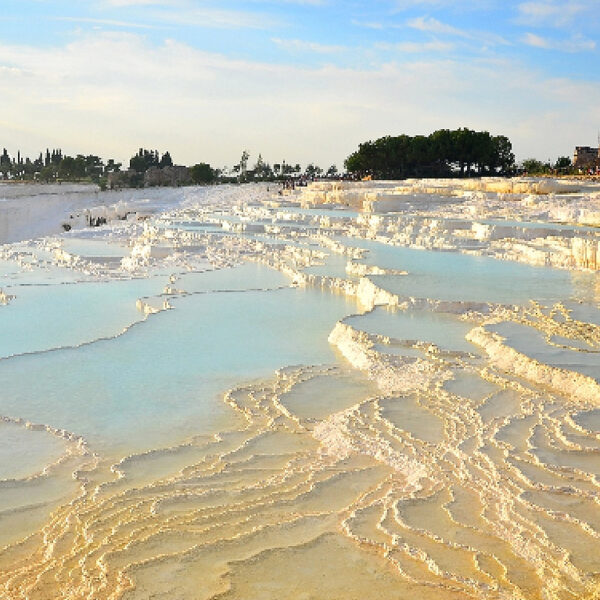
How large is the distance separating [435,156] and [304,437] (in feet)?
109

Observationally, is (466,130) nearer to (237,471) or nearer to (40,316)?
(40,316)

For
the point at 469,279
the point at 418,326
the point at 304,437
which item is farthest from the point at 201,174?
the point at 304,437

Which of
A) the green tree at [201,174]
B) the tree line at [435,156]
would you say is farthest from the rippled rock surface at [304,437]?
the green tree at [201,174]

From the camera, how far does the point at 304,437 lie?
4250 millimetres

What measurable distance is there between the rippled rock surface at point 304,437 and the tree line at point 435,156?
88.1 feet

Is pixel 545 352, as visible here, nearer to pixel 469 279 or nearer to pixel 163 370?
pixel 163 370

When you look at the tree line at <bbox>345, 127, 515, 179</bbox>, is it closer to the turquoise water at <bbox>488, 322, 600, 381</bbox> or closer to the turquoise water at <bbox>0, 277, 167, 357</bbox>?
the turquoise water at <bbox>0, 277, 167, 357</bbox>

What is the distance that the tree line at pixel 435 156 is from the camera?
3562cm

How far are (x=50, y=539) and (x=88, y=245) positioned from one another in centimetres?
1238

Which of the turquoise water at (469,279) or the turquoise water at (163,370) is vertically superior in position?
the turquoise water at (469,279)

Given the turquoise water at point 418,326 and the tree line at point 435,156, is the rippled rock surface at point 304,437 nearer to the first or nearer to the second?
the turquoise water at point 418,326

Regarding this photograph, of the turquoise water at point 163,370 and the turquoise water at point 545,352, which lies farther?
the turquoise water at point 545,352

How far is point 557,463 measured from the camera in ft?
12.2

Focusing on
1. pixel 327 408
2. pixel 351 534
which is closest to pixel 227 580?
pixel 351 534
